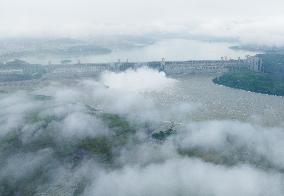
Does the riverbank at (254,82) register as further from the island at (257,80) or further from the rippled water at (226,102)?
the rippled water at (226,102)

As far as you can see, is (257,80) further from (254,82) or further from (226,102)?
(226,102)

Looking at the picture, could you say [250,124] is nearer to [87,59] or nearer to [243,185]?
[243,185]

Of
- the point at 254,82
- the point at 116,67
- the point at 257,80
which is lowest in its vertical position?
the point at 254,82

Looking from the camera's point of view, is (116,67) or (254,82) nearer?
(254,82)

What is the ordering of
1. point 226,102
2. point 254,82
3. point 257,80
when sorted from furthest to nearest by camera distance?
1. point 257,80
2. point 254,82
3. point 226,102

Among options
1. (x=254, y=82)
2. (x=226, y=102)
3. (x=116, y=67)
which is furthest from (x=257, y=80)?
(x=116, y=67)

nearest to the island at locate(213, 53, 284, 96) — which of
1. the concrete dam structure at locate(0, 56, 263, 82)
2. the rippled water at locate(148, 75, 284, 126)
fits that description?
the rippled water at locate(148, 75, 284, 126)

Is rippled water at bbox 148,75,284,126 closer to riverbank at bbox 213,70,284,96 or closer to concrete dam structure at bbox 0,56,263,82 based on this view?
riverbank at bbox 213,70,284,96

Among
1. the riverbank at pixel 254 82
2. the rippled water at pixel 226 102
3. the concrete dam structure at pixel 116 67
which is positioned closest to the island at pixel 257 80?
the riverbank at pixel 254 82

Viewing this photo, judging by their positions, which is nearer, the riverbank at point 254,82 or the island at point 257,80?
the riverbank at point 254,82
